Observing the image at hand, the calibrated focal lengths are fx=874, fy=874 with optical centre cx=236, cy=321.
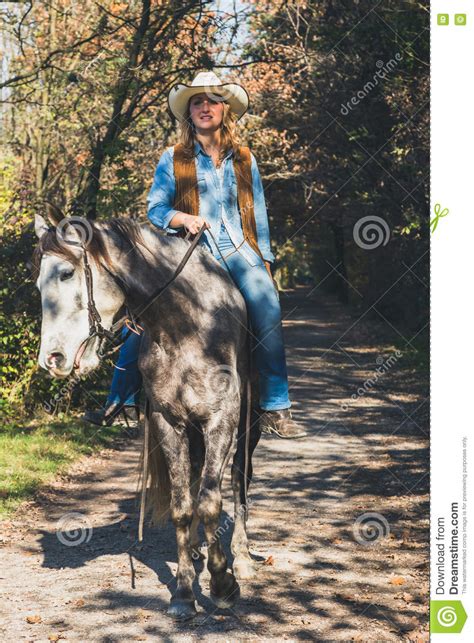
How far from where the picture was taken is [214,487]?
220 inches

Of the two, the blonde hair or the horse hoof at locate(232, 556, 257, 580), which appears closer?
the blonde hair

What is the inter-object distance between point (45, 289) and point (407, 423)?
30.1ft

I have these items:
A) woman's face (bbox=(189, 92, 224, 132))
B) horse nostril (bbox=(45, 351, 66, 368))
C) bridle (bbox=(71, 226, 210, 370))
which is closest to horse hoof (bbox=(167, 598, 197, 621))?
bridle (bbox=(71, 226, 210, 370))

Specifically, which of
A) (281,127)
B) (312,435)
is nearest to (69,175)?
(281,127)

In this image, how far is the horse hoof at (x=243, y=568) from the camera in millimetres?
6477

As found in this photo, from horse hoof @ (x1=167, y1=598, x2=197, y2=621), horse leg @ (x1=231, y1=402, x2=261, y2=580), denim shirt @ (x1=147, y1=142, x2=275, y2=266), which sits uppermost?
denim shirt @ (x1=147, y1=142, x2=275, y2=266)

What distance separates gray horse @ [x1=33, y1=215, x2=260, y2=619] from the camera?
498cm

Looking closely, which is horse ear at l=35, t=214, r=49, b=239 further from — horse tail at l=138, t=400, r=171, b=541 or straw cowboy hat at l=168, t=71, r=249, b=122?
straw cowboy hat at l=168, t=71, r=249, b=122

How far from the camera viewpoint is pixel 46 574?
6711mm

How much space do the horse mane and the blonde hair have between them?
1038 millimetres

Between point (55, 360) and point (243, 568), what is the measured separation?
258 centimetres

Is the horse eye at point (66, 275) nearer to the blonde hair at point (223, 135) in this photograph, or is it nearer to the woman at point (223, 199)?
the woman at point (223, 199)

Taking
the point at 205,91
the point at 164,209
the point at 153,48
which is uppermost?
the point at 153,48

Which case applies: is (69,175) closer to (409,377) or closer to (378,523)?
(409,377)
